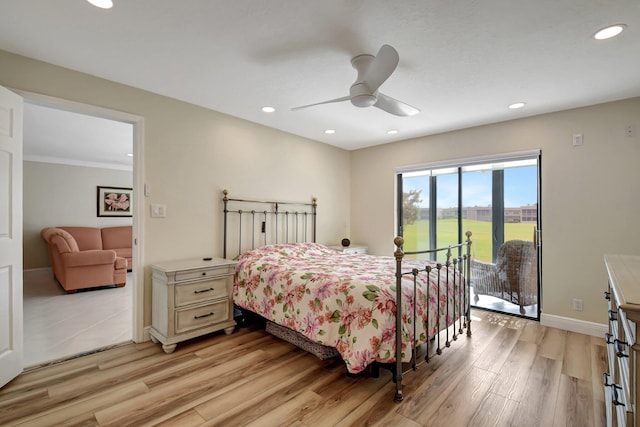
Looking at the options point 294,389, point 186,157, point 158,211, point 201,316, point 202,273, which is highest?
point 186,157

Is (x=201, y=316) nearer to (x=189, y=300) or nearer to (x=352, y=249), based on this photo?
(x=189, y=300)

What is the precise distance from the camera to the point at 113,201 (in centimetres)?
729

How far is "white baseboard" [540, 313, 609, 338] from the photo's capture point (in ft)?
9.86

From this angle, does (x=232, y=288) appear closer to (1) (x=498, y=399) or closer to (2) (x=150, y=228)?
(2) (x=150, y=228)

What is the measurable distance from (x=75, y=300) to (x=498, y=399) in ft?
17.2

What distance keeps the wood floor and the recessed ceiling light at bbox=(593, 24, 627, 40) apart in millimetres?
2423

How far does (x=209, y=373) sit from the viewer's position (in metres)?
2.28

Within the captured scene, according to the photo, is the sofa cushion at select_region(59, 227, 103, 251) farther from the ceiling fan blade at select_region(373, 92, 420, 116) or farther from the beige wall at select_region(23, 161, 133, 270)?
the ceiling fan blade at select_region(373, 92, 420, 116)

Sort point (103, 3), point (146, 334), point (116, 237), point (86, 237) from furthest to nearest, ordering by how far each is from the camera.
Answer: point (116, 237), point (86, 237), point (146, 334), point (103, 3)

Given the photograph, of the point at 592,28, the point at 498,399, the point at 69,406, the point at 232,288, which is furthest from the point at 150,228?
the point at 592,28

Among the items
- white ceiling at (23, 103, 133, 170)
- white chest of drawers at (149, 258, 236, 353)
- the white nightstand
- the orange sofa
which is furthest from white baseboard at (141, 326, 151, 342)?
the orange sofa

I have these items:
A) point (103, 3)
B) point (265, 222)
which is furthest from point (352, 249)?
point (103, 3)

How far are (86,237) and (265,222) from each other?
511cm

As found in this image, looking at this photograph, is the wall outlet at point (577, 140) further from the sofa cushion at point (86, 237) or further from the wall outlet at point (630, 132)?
the sofa cushion at point (86, 237)
